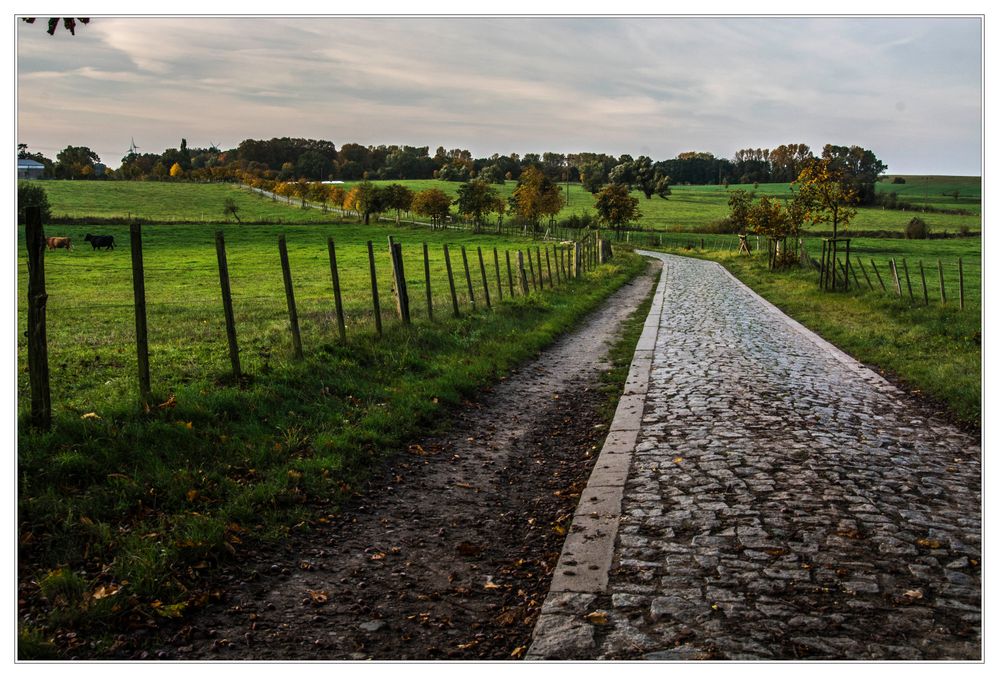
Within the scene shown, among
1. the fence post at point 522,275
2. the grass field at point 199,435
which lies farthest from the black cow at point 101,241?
the fence post at point 522,275

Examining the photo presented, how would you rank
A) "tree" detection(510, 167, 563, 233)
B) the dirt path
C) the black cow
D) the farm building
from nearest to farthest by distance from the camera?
the dirt path, the farm building, the black cow, "tree" detection(510, 167, 563, 233)

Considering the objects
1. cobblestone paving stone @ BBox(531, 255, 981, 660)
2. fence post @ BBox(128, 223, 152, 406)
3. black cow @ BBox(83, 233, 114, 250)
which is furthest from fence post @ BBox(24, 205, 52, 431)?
black cow @ BBox(83, 233, 114, 250)

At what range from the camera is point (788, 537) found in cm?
539

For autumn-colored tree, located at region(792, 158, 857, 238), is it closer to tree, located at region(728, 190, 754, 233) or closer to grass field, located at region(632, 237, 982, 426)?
grass field, located at region(632, 237, 982, 426)

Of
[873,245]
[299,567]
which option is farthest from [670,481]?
[873,245]

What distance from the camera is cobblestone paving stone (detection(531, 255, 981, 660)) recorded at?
4.07 metres

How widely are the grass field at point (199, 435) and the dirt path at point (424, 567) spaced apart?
0.31 m

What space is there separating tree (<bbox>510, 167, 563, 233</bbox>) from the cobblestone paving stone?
232ft

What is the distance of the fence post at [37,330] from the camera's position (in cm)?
632

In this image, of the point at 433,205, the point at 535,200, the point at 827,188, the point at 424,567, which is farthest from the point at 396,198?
the point at 424,567

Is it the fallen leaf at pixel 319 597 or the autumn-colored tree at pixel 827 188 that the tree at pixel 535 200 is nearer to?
the autumn-colored tree at pixel 827 188

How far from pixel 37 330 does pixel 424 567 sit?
12.6ft

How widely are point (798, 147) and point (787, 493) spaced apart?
70.6 metres

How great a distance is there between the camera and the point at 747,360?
505 inches
